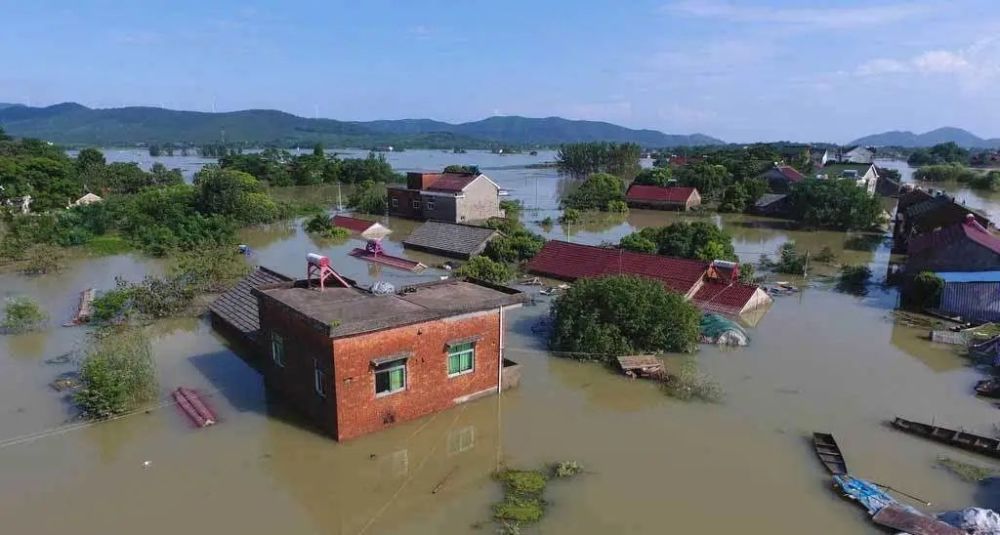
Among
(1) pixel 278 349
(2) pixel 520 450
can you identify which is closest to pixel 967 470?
(2) pixel 520 450

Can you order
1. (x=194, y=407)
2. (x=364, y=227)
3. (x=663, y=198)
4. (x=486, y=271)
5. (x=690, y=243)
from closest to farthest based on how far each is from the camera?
1. (x=194, y=407)
2. (x=486, y=271)
3. (x=690, y=243)
4. (x=364, y=227)
5. (x=663, y=198)

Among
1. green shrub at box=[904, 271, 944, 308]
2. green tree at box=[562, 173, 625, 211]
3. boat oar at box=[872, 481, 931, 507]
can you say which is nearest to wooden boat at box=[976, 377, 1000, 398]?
boat oar at box=[872, 481, 931, 507]

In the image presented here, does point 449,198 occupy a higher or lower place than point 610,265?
higher

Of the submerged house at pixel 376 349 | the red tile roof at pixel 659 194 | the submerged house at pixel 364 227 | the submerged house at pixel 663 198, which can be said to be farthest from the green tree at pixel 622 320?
the red tile roof at pixel 659 194

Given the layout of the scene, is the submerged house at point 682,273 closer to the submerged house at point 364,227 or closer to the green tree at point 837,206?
the submerged house at point 364,227

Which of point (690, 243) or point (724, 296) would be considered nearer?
point (724, 296)

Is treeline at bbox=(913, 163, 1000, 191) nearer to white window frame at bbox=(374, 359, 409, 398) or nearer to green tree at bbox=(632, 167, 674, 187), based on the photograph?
green tree at bbox=(632, 167, 674, 187)

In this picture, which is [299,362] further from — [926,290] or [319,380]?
[926,290]

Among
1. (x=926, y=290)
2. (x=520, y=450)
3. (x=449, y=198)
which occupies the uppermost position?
(x=449, y=198)
